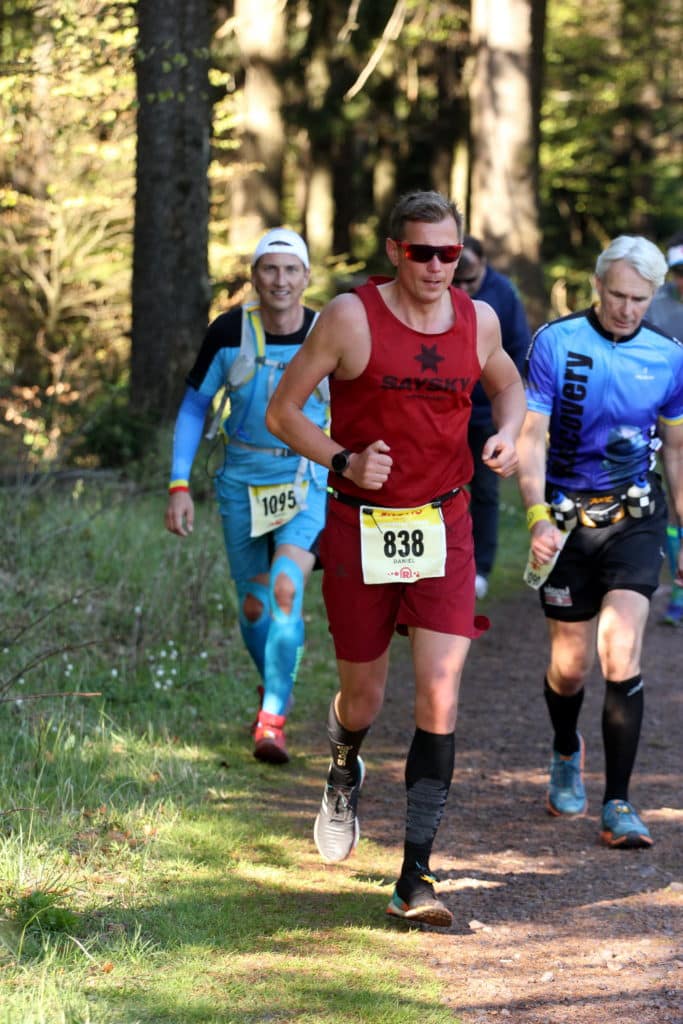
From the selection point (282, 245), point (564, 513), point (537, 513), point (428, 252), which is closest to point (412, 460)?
point (428, 252)

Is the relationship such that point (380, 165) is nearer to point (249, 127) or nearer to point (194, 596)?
point (249, 127)

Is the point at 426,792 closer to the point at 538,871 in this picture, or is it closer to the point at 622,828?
the point at 538,871

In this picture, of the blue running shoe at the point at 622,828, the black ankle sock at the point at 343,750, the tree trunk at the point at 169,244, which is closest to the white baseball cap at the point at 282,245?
the black ankle sock at the point at 343,750

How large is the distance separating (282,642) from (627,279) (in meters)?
2.20

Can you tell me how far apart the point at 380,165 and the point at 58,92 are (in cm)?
2166

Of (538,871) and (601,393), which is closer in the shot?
(538,871)

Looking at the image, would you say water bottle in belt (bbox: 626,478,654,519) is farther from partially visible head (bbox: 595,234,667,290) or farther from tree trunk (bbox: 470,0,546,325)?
tree trunk (bbox: 470,0,546,325)

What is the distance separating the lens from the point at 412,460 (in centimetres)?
470

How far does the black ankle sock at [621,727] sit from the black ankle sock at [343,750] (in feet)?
3.38

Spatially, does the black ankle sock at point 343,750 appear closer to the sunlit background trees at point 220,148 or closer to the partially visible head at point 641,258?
the partially visible head at point 641,258

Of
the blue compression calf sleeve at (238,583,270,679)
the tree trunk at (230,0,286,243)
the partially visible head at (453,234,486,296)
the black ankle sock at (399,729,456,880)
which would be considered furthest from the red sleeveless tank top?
the tree trunk at (230,0,286,243)

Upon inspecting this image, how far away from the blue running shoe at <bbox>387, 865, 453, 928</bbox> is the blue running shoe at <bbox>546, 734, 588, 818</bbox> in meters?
1.56

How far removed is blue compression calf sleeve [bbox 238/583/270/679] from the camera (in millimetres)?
6832

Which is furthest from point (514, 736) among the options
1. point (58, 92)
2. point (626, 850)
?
point (58, 92)
